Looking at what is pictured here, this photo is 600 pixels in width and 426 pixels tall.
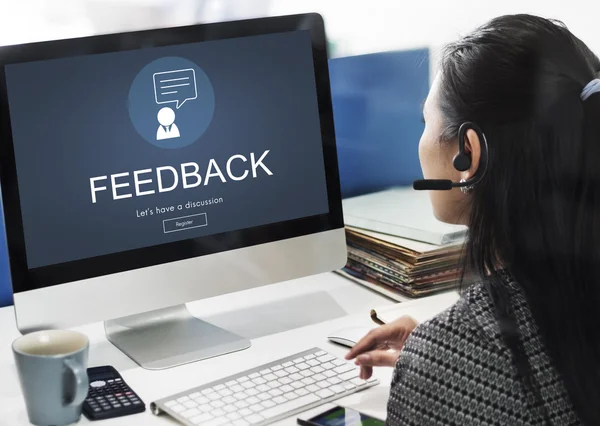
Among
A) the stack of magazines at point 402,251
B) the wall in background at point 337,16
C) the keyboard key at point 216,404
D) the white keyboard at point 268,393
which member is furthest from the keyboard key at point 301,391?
the wall in background at point 337,16

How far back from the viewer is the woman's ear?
1.00 meters

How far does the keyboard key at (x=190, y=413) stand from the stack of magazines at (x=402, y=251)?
0.53m

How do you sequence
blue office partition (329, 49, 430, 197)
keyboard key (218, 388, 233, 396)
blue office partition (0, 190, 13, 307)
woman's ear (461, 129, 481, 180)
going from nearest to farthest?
woman's ear (461, 129, 481, 180) → keyboard key (218, 388, 233, 396) → blue office partition (0, 190, 13, 307) → blue office partition (329, 49, 430, 197)

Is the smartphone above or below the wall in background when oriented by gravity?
below

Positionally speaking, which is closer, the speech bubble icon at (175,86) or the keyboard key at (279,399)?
the keyboard key at (279,399)

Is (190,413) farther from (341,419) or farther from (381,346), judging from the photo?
(381,346)

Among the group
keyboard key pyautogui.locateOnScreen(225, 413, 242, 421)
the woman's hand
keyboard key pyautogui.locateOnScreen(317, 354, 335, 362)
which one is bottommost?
keyboard key pyautogui.locateOnScreen(225, 413, 242, 421)

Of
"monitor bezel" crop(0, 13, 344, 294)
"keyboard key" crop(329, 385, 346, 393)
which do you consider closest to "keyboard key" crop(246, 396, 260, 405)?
"keyboard key" crop(329, 385, 346, 393)

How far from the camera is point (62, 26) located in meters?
1.55

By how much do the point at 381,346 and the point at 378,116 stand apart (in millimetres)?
680

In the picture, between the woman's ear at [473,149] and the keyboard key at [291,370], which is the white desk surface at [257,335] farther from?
the woman's ear at [473,149]

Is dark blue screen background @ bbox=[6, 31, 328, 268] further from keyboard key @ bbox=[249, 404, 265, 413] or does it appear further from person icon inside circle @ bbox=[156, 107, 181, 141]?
keyboard key @ bbox=[249, 404, 265, 413]

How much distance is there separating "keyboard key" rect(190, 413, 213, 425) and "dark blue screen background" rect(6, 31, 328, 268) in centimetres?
31

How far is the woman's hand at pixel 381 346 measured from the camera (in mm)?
1153
